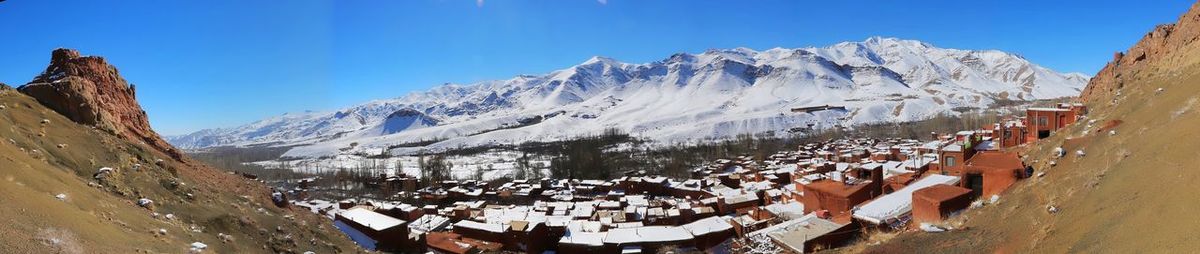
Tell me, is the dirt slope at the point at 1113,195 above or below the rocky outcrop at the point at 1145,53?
below

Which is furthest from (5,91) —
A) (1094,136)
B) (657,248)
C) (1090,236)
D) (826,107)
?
(826,107)

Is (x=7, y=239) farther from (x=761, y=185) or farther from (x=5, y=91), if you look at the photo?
(x=761, y=185)

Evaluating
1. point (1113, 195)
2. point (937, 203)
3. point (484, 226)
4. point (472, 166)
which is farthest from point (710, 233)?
point (472, 166)

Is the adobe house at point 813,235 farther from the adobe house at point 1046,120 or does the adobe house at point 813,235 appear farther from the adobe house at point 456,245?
the adobe house at point 1046,120

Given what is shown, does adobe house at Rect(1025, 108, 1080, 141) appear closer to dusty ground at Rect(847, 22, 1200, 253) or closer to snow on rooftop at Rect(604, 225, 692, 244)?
dusty ground at Rect(847, 22, 1200, 253)

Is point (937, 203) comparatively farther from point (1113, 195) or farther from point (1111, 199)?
point (1111, 199)

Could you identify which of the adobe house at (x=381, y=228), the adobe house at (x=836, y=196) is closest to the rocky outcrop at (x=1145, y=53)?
the adobe house at (x=836, y=196)
